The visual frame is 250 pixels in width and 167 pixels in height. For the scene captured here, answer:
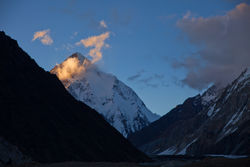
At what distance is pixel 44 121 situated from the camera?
298 ft

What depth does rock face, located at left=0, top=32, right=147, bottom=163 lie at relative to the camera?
256ft

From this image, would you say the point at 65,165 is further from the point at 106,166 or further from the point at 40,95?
the point at 40,95

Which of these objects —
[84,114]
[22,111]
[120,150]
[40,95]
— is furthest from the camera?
→ [84,114]

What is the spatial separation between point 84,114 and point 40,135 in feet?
119

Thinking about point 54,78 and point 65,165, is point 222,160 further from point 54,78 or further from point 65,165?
point 54,78

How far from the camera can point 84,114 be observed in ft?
387

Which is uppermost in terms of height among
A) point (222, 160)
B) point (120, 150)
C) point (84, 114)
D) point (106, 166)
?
point (84, 114)

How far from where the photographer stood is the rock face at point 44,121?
7790 centimetres

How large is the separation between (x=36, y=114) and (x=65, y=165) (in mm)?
53890

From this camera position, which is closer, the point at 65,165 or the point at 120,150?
the point at 65,165

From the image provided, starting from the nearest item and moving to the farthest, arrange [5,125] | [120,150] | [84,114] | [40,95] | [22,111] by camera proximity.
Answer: [5,125] → [22,111] → [40,95] → [120,150] → [84,114]

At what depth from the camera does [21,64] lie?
359 feet

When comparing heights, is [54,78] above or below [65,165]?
above

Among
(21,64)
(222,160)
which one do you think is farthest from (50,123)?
(222,160)
